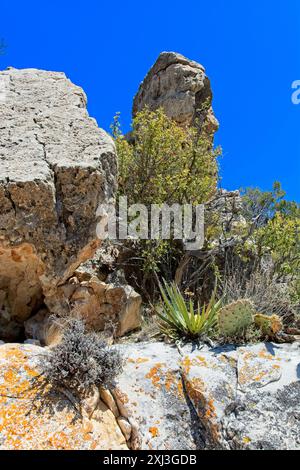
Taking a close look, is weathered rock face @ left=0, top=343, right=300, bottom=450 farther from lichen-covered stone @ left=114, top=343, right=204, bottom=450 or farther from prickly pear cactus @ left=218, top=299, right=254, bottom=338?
prickly pear cactus @ left=218, top=299, right=254, bottom=338

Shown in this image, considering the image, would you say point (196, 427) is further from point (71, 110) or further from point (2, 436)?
point (71, 110)

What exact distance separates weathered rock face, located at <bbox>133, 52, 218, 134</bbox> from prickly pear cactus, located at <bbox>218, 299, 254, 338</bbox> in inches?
455

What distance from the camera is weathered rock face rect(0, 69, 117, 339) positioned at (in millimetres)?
5484

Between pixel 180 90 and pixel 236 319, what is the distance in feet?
43.2

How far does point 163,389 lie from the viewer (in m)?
4.38

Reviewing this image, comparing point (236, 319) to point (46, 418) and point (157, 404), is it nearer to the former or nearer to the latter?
point (157, 404)

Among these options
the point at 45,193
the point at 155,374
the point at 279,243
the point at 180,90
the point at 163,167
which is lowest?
the point at 155,374

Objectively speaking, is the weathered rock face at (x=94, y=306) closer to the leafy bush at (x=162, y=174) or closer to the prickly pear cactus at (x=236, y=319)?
the prickly pear cactus at (x=236, y=319)

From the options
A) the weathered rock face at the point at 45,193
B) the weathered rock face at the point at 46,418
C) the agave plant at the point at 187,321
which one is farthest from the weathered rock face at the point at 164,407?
the weathered rock face at the point at 45,193

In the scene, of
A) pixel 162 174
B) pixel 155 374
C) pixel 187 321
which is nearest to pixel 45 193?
pixel 187 321

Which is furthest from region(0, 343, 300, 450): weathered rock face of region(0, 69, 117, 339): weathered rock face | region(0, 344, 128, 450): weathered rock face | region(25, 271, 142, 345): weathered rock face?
region(25, 271, 142, 345): weathered rock face

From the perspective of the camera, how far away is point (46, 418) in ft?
12.0

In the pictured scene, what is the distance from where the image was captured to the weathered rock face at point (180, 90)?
1605cm

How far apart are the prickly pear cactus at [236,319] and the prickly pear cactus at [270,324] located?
157mm
